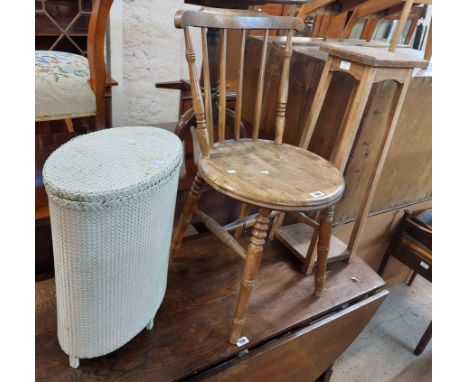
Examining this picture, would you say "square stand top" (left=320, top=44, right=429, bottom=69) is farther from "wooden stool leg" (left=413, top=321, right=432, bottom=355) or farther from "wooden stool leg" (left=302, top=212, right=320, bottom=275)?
"wooden stool leg" (left=413, top=321, right=432, bottom=355)

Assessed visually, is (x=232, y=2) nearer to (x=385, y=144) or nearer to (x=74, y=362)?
(x=385, y=144)

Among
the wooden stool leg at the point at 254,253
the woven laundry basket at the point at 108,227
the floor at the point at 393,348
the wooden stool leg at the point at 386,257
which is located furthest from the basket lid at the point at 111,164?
the wooden stool leg at the point at 386,257

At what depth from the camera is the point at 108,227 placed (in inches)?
26.5

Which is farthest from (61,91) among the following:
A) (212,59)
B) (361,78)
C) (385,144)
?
(385,144)

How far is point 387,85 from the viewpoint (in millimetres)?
1273

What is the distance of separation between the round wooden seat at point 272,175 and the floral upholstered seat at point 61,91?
0.55m

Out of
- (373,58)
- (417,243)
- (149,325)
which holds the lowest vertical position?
(417,243)

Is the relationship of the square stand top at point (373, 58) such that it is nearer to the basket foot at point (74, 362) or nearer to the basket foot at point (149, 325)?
the basket foot at point (149, 325)

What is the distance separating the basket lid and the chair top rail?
28 cm

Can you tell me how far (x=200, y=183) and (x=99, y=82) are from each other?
1.74ft

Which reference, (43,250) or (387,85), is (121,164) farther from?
(387,85)

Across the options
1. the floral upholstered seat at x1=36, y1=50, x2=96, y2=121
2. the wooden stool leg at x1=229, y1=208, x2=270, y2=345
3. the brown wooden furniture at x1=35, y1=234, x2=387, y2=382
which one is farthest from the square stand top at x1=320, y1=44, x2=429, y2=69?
the floral upholstered seat at x1=36, y1=50, x2=96, y2=121

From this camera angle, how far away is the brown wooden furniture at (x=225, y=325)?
36.4 inches

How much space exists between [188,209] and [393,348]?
4.63ft
